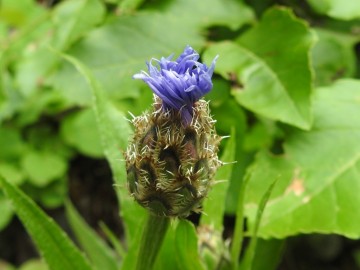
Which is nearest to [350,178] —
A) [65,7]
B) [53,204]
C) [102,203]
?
[65,7]

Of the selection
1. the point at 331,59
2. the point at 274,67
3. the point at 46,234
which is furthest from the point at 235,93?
the point at 46,234

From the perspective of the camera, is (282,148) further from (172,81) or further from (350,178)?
(172,81)

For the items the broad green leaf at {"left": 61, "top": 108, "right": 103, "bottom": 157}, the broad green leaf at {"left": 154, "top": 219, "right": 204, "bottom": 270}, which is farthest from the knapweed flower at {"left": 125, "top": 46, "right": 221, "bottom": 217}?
the broad green leaf at {"left": 61, "top": 108, "right": 103, "bottom": 157}

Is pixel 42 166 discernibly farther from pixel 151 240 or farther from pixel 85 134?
pixel 151 240

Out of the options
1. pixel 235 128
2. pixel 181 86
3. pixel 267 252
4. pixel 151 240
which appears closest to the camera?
pixel 181 86

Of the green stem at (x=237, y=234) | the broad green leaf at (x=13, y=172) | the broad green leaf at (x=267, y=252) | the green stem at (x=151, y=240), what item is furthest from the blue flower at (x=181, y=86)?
the broad green leaf at (x=13, y=172)

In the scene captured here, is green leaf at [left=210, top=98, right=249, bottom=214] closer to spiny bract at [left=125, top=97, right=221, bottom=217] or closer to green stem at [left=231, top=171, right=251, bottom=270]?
green stem at [left=231, top=171, right=251, bottom=270]
